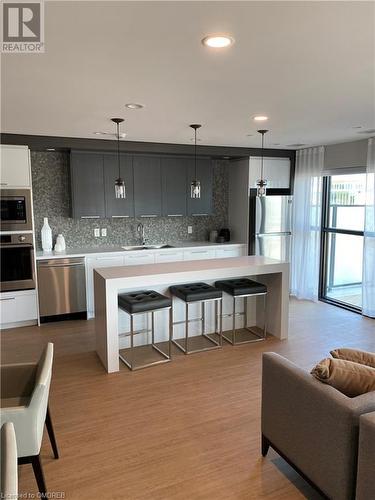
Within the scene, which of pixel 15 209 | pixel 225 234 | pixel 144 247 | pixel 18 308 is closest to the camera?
pixel 15 209

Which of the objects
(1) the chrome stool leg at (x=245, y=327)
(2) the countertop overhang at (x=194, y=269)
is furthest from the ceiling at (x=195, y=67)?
(1) the chrome stool leg at (x=245, y=327)

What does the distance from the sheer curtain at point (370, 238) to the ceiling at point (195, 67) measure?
3.72 ft

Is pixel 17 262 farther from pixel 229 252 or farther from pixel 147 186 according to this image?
pixel 229 252

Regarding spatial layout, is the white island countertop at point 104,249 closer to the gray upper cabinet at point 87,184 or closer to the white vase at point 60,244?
the white vase at point 60,244

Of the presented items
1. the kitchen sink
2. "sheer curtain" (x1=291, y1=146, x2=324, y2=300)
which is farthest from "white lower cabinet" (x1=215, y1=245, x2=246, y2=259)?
"sheer curtain" (x1=291, y1=146, x2=324, y2=300)

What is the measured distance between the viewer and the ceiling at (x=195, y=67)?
1.72m

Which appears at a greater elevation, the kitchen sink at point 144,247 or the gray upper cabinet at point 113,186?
the gray upper cabinet at point 113,186

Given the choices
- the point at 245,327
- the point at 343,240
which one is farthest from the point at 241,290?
the point at 343,240

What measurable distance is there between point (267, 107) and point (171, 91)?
3.24 ft

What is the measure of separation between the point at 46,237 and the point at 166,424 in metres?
3.51

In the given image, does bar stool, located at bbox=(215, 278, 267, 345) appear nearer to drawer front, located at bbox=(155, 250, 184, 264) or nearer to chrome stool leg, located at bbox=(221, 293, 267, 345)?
chrome stool leg, located at bbox=(221, 293, 267, 345)

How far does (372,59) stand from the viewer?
2.29 m

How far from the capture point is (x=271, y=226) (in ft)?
21.1

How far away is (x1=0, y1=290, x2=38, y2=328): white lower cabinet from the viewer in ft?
16.0
